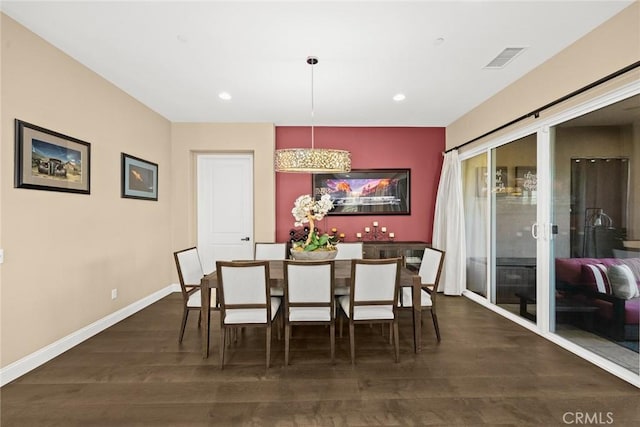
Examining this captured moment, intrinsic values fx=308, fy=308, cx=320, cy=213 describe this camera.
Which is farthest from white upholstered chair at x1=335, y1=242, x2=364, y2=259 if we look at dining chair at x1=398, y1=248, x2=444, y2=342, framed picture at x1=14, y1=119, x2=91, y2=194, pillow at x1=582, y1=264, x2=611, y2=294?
framed picture at x1=14, y1=119, x2=91, y2=194

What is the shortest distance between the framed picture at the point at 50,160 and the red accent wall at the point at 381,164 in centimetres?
267

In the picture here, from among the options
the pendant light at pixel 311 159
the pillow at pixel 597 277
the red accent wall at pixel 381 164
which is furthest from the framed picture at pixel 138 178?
the pillow at pixel 597 277

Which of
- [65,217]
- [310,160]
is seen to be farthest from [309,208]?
[65,217]

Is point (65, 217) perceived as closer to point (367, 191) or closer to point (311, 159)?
point (311, 159)

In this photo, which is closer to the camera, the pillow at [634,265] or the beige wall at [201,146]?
the pillow at [634,265]

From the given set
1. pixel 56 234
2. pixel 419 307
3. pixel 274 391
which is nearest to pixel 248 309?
pixel 274 391

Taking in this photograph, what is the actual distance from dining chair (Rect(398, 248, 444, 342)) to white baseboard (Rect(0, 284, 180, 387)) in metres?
3.16

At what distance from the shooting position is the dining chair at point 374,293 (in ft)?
8.34

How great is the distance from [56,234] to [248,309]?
1848mm

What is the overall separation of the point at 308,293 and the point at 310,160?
123 cm

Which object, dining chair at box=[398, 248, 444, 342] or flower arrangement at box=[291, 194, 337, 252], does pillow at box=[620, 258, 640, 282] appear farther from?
flower arrangement at box=[291, 194, 337, 252]

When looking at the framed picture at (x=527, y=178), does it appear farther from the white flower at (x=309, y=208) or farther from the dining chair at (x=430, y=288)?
the white flower at (x=309, y=208)

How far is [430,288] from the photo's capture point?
126 inches

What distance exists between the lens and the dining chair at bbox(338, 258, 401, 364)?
254cm
